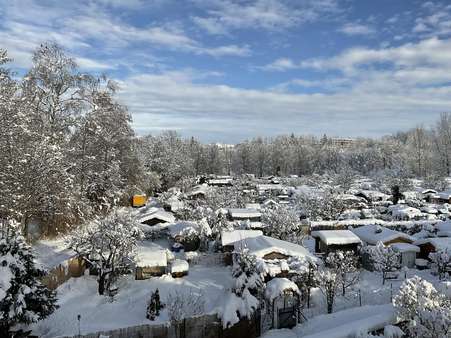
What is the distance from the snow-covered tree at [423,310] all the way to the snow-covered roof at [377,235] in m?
15.0

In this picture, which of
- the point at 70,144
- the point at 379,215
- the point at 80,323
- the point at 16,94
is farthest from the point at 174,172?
the point at 80,323

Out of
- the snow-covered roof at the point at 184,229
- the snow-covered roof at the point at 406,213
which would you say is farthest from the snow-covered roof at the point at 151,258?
the snow-covered roof at the point at 406,213

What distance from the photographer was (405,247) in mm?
27609

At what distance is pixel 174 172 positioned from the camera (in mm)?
71500

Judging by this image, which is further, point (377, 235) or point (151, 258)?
point (377, 235)

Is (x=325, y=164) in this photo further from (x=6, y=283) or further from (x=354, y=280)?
(x=6, y=283)

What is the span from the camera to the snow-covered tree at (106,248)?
20391 mm

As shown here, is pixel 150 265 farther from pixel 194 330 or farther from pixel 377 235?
pixel 377 235

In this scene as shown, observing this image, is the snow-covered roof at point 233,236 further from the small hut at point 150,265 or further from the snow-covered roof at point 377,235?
the snow-covered roof at point 377,235

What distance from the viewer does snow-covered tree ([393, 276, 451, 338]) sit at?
12.0m

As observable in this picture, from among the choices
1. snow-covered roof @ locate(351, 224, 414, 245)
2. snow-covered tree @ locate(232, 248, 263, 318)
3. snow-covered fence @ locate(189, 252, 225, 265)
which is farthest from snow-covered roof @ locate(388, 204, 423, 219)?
snow-covered tree @ locate(232, 248, 263, 318)

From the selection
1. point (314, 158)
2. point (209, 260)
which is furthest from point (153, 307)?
point (314, 158)

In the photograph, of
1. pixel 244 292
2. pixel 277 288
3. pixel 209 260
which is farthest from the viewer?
pixel 209 260

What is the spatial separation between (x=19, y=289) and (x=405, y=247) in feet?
81.2
